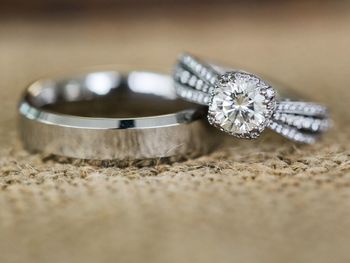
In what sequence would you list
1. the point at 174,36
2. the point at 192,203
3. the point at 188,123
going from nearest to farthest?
the point at 192,203
the point at 188,123
the point at 174,36

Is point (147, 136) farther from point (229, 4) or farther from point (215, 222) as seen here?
point (229, 4)

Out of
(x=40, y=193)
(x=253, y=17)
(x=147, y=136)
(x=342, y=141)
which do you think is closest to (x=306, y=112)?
(x=342, y=141)

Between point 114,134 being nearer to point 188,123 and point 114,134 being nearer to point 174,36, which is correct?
point 188,123

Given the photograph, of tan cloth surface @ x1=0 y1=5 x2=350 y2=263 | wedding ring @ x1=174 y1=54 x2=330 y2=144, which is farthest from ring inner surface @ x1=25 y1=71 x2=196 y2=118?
wedding ring @ x1=174 y1=54 x2=330 y2=144

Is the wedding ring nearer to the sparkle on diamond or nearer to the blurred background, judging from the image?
the sparkle on diamond

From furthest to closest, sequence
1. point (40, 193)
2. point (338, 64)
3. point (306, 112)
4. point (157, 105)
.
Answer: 1. point (338, 64)
2. point (157, 105)
3. point (306, 112)
4. point (40, 193)

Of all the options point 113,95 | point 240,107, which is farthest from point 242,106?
point 113,95
